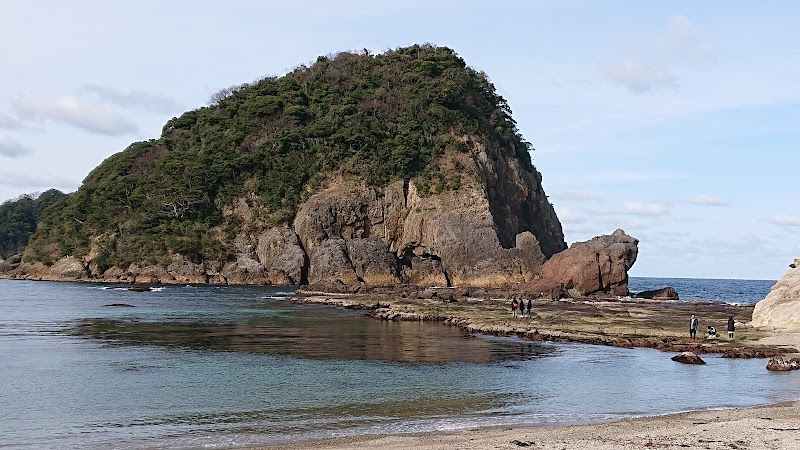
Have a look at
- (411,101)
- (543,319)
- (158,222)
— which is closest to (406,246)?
(411,101)

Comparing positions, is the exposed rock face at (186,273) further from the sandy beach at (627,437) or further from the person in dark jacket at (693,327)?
the sandy beach at (627,437)

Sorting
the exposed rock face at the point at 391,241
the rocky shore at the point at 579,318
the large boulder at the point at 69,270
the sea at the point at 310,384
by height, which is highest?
the exposed rock face at the point at 391,241

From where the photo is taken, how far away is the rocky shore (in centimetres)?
3928

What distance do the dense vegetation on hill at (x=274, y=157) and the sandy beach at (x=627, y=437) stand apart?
3472 inches

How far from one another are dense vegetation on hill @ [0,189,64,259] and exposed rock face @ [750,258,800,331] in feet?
490

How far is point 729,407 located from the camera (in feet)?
74.7

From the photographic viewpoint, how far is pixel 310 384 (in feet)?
87.7

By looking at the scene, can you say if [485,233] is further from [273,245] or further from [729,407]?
[729,407]

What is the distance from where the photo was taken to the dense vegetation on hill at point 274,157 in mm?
112125

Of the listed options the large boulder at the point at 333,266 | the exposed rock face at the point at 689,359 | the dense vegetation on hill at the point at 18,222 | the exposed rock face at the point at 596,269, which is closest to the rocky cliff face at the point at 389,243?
the large boulder at the point at 333,266

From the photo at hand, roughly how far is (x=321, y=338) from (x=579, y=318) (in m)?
20.2

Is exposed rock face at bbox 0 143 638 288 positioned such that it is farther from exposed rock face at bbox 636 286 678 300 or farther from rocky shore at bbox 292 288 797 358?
rocky shore at bbox 292 288 797 358

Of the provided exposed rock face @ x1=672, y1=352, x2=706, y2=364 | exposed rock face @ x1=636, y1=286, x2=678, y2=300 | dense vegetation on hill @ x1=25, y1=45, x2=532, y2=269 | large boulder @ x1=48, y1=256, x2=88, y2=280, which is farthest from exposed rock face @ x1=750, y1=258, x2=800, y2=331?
large boulder @ x1=48, y1=256, x2=88, y2=280

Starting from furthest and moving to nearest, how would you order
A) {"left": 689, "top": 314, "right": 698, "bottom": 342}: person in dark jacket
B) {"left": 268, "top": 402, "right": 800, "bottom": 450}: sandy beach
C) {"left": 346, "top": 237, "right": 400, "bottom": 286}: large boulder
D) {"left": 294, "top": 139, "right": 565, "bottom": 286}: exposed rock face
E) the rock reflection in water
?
{"left": 346, "top": 237, "right": 400, "bottom": 286}: large boulder → {"left": 294, "top": 139, "right": 565, "bottom": 286}: exposed rock face → {"left": 689, "top": 314, "right": 698, "bottom": 342}: person in dark jacket → the rock reflection in water → {"left": 268, "top": 402, "right": 800, "bottom": 450}: sandy beach
